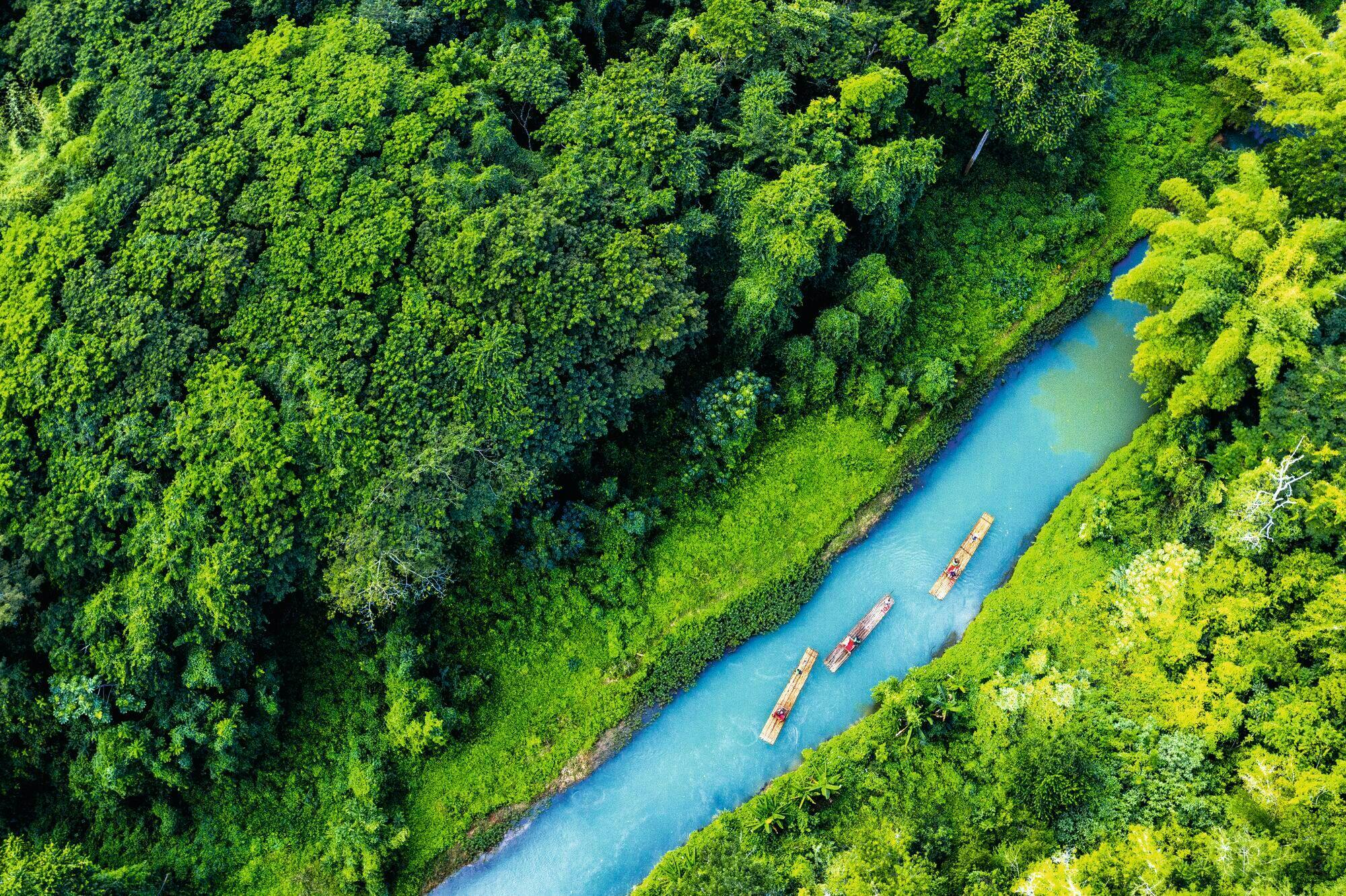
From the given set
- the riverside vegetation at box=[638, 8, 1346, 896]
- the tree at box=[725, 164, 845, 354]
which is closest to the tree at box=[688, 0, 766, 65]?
the tree at box=[725, 164, 845, 354]

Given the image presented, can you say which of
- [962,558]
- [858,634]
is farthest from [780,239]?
[858,634]

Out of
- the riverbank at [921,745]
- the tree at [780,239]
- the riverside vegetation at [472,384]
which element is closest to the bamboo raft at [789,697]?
the riverbank at [921,745]

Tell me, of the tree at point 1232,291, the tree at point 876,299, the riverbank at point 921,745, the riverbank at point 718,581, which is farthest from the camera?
the tree at point 876,299

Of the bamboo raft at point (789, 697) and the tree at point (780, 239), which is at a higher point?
the tree at point (780, 239)

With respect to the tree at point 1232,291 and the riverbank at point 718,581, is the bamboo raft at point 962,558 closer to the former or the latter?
the riverbank at point 718,581

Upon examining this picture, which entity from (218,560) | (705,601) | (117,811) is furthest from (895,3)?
(117,811)

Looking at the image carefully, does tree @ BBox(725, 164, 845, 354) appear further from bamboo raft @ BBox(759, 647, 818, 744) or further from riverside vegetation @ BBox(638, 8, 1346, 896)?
bamboo raft @ BBox(759, 647, 818, 744)

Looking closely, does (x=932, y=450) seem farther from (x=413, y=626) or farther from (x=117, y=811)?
(x=117, y=811)
